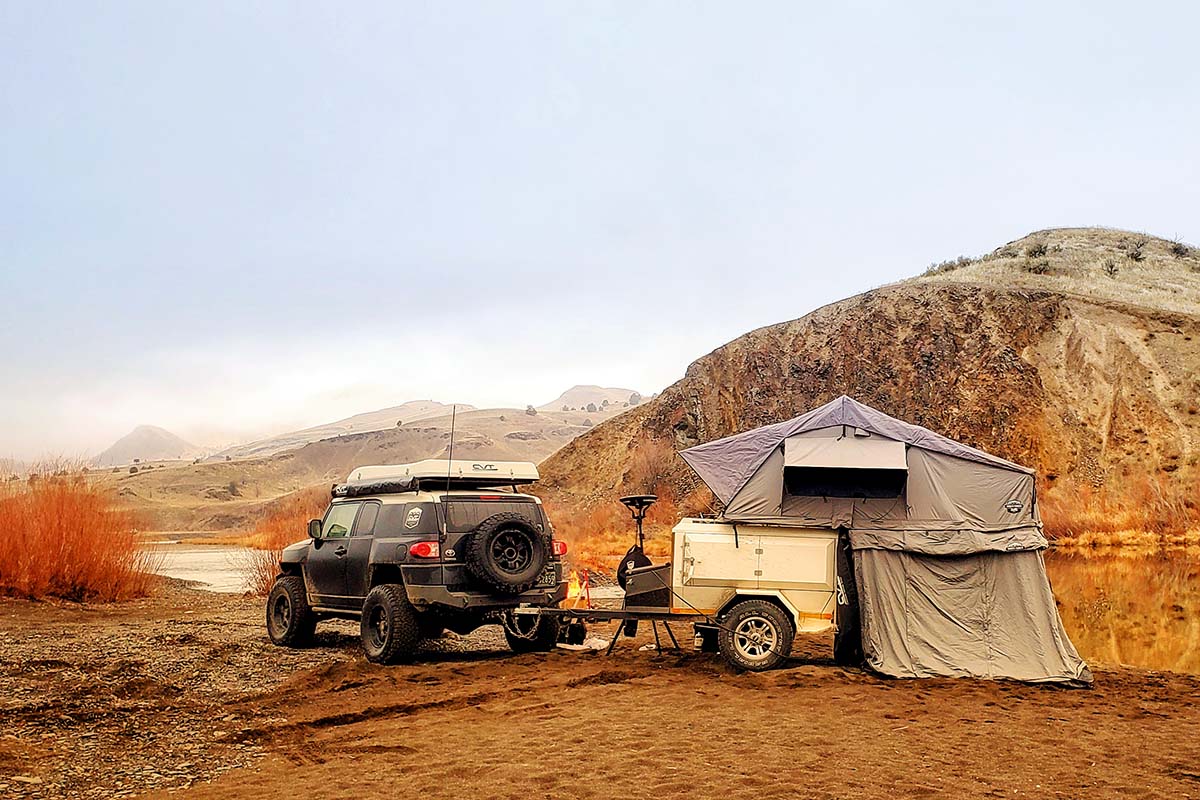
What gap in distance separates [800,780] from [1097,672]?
688 centimetres

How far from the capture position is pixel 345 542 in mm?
13594

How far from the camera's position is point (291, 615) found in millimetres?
14406

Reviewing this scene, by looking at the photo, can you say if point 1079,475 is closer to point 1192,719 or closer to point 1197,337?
point 1197,337

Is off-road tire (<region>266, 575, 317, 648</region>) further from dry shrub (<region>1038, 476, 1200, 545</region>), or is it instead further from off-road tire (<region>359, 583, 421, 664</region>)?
dry shrub (<region>1038, 476, 1200, 545</region>)

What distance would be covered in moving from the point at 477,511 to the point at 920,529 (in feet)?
16.5

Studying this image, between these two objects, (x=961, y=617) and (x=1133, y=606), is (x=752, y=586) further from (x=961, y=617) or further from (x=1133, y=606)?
(x=1133, y=606)

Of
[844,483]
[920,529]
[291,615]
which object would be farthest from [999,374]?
[291,615]

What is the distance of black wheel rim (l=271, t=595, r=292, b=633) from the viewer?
14.6 metres

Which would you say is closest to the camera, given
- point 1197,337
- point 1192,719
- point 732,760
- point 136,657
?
point 732,760

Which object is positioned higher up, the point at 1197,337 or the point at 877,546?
the point at 1197,337

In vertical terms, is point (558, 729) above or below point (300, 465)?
below

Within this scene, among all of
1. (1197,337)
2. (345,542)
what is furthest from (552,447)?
(345,542)

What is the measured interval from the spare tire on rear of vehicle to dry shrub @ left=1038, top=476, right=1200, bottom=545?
29114mm

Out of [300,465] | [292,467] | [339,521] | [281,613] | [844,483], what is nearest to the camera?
[844,483]
